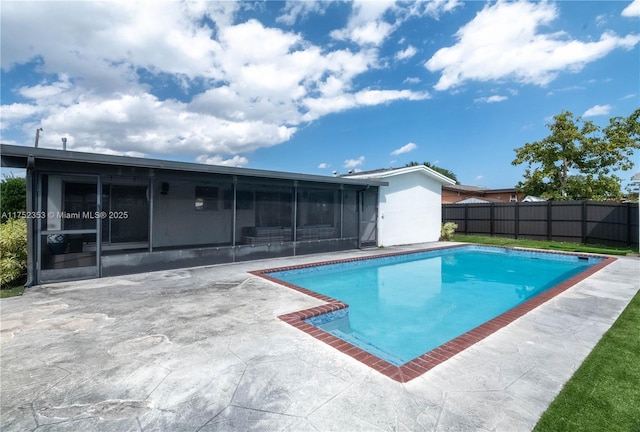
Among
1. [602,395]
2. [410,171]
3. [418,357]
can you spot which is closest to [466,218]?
[410,171]

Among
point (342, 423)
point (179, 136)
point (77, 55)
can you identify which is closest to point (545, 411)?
point (342, 423)

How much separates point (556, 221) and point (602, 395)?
52.2ft

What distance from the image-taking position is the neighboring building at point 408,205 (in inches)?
555

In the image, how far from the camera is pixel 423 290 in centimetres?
825

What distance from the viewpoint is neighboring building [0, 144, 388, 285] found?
22.0 feet

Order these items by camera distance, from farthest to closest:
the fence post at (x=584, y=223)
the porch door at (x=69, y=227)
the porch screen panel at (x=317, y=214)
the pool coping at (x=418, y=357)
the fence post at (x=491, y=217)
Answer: the fence post at (x=491, y=217), the fence post at (x=584, y=223), the porch screen panel at (x=317, y=214), the porch door at (x=69, y=227), the pool coping at (x=418, y=357)

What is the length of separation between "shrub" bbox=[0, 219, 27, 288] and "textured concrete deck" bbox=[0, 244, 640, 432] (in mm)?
1853

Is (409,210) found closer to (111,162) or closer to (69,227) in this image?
(111,162)

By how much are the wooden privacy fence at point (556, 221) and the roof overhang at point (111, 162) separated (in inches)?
501

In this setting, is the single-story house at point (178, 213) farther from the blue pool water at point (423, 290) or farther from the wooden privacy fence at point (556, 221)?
the wooden privacy fence at point (556, 221)

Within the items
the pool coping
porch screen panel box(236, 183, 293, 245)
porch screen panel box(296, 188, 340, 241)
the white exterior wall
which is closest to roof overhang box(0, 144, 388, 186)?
porch screen panel box(236, 183, 293, 245)

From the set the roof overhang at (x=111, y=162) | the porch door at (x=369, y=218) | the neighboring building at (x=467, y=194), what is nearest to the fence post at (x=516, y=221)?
the porch door at (x=369, y=218)

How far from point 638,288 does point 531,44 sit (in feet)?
31.7

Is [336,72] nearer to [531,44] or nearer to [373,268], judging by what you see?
[531,44]
